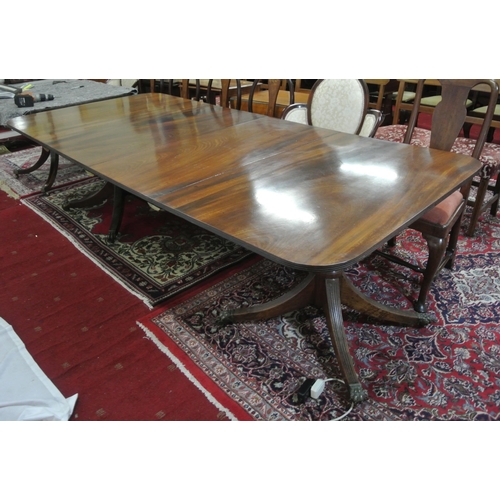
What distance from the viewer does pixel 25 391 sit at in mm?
1437

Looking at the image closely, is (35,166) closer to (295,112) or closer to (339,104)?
(295,112)

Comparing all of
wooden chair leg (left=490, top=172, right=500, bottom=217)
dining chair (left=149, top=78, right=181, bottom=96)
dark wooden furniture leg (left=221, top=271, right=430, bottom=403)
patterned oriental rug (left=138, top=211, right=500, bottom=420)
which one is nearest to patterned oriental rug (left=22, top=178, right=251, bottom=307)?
patterned oriental rug (left=138, top=211, right=500, bottom=420)

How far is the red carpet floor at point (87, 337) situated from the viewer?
1416 mm

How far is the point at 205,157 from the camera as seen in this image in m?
1.71

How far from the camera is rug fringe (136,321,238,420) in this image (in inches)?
54.6

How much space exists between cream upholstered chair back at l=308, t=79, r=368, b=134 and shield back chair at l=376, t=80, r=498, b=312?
0.93 ft

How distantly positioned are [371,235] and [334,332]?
0.49 m

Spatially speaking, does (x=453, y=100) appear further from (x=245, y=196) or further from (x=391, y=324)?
(x=245, y=196)

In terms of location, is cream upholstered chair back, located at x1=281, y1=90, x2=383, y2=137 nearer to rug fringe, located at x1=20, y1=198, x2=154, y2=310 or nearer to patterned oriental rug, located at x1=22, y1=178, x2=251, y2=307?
patterned oriental rug, located at x1=22, y1=178, x2=251, y2=307

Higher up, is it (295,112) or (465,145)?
(295,112)

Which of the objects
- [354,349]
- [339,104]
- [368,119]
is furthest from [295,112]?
[354,349]

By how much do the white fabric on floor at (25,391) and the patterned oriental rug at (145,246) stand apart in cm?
53

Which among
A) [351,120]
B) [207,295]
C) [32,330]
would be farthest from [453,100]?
[32,330]

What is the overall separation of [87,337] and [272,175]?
100 centimetres
